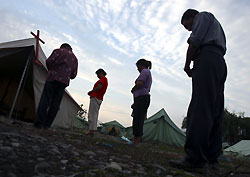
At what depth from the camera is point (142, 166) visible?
76.5 inches

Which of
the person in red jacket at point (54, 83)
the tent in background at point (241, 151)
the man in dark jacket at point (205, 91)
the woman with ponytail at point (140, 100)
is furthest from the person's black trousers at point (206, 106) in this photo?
the tent in background at point (241, 151)

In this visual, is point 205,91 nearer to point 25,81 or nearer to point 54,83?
point 54,83

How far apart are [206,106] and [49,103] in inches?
113

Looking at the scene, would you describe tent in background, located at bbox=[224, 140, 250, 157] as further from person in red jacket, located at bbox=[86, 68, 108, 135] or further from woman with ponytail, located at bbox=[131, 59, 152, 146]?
person in red jacket, located at bbox=[86, 68, 108, 135]

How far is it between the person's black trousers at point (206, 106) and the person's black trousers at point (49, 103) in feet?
8.46

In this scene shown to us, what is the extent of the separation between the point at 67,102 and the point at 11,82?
267 cm

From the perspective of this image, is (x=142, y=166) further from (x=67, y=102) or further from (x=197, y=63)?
(x=67, y=102)

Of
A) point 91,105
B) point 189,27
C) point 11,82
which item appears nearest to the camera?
point 189,27

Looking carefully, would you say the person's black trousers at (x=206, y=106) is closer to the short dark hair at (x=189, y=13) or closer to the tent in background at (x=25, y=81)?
the short dark hair at (x=189, y=13)

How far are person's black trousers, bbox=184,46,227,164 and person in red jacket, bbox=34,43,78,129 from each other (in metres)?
2.55

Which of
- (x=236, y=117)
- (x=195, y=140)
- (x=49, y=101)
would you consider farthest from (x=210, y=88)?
(x=236, y=117)

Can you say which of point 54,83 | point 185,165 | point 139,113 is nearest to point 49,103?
point 54,83

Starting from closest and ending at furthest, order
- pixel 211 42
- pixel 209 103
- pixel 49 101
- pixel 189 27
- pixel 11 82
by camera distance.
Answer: pixel 209 103 → pixel 211 42 → pixel 189 27 → pixel 49 101 → pixel 11 82

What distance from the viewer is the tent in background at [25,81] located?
197 inches
